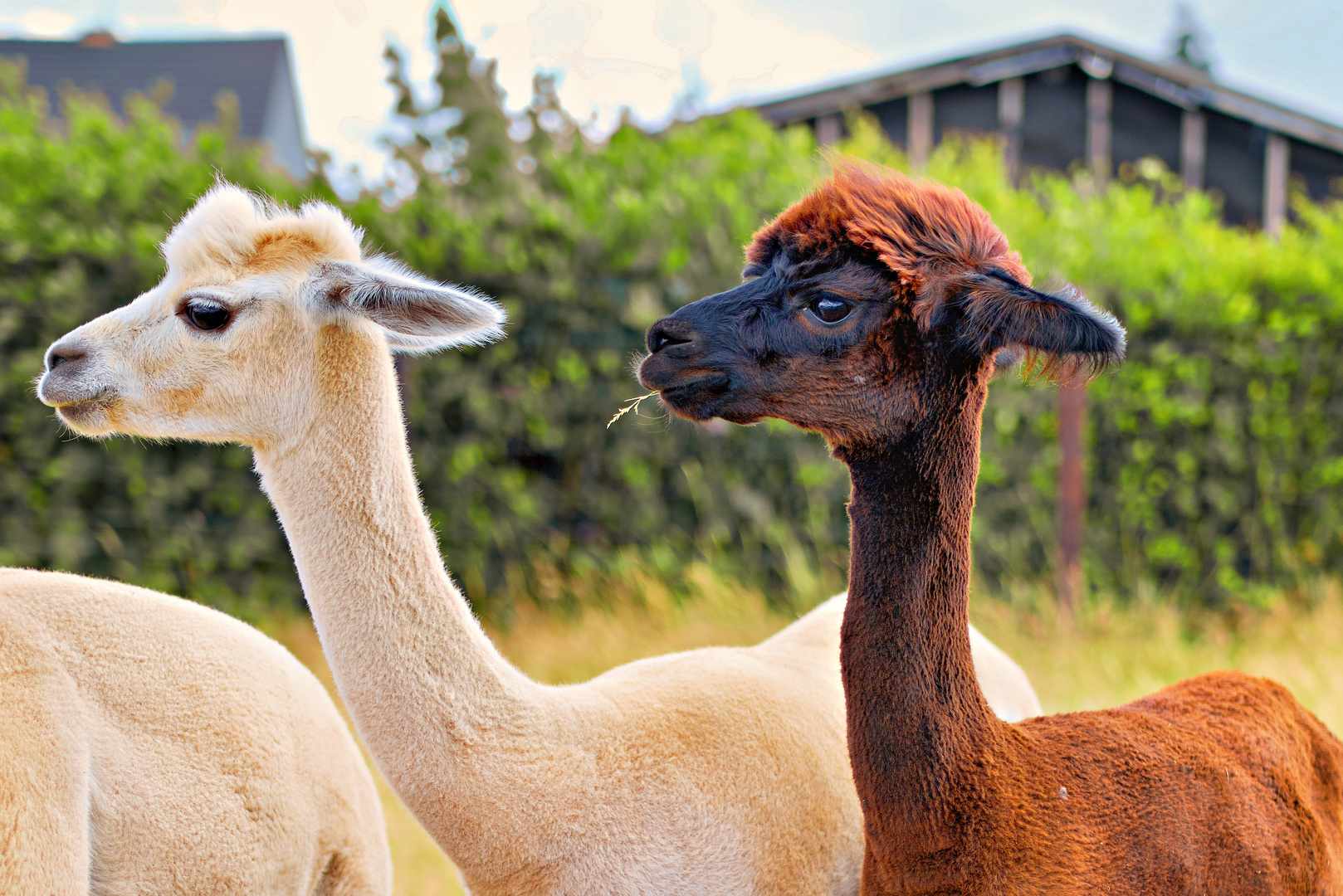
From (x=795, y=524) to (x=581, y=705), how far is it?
405 cm

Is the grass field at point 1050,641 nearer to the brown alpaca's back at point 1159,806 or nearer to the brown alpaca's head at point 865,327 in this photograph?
the brown alpaca's back at point 1159,806

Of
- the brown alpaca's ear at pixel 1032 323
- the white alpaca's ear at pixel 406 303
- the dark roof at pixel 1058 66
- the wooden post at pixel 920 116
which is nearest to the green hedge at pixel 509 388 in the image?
the white alpaca's ear at pixel 406 303

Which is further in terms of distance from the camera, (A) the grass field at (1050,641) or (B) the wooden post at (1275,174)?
(B) the wooden post at (1275,174)

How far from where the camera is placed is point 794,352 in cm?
176

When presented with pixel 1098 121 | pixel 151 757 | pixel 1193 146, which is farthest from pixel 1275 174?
pixel 151 757

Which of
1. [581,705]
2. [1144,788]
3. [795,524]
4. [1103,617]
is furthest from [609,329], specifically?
[1144,788]

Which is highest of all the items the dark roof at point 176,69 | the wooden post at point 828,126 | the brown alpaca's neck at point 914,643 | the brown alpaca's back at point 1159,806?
the dark roof at point 176,69

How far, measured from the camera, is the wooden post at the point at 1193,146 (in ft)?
57.7

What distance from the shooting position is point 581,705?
78.5 inches

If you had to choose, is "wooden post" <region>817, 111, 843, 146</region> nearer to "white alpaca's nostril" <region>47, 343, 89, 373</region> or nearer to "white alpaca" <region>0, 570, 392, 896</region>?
"white alpaca's nostril" <region>47, 343, 89, 373</region>

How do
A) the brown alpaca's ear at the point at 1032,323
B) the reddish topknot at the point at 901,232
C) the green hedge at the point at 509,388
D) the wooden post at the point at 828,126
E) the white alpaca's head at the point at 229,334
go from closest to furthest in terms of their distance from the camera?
the brown alpaca's ear at the point at 1032,323 → the reddish topknot at the point at 901,232 → the white alpaca's head at the point at 229,334 → the green hedge at the point at 509,388 → the wooden post at the point at 828,126

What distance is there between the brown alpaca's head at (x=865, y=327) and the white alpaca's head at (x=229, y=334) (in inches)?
19.6

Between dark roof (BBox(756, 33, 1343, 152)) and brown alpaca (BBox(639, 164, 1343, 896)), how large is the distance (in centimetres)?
1585

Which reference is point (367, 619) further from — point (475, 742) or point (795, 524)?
point (795, 524)
